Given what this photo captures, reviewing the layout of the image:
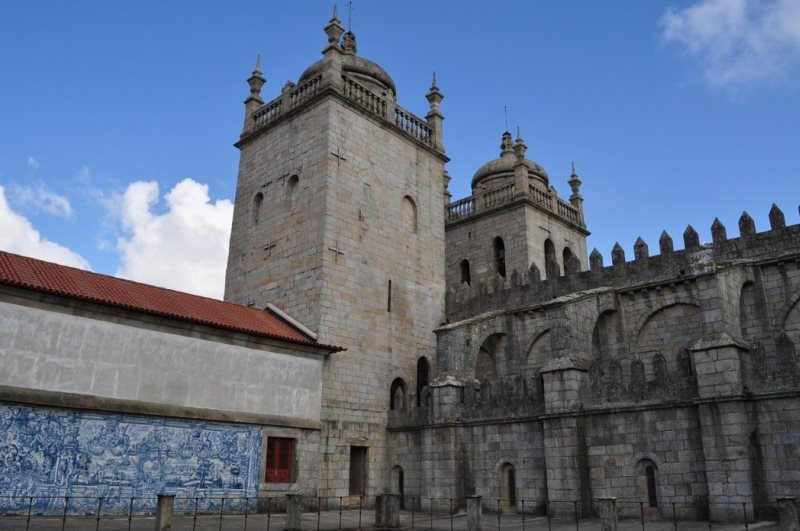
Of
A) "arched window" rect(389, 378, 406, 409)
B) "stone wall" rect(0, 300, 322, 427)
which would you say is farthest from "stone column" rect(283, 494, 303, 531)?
"arched window" rect(389, 378, 406, 409)

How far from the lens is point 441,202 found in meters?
29.4

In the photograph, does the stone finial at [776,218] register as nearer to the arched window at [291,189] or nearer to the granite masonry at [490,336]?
the granite masonry at [490,336]

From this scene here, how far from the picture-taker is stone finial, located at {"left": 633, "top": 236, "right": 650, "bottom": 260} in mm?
22953

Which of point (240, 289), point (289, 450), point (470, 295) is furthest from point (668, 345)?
point (240, 289)

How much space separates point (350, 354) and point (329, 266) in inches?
127

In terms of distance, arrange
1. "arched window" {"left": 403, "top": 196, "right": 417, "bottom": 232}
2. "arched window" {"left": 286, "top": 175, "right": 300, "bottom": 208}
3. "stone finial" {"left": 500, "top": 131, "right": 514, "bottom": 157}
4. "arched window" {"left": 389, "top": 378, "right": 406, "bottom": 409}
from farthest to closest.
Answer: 1. "stone finial" {"left": 500, "top": 131, "right": 514, "bottom": 157}
2. "arched window" {"left": 403, "top": 196, "right": 417, "bottom": 232}
3. "arched window" {"left": 286, "top": 175, "right": 300, "bottom": 208}
4. "arched window" {"left": 389, "top": 378, "right": 406, "bottom": 409}

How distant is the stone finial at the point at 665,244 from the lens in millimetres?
22375

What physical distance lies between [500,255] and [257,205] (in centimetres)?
1355

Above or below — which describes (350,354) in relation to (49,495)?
above

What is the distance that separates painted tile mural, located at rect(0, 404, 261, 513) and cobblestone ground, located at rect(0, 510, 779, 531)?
55cm

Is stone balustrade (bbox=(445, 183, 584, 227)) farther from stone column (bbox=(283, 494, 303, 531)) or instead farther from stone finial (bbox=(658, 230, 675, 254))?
stone column (bbox=(283, 494, 303, 531))

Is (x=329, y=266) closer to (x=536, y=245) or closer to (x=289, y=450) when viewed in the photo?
(x=289, y=450)

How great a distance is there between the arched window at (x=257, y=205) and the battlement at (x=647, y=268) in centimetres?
884

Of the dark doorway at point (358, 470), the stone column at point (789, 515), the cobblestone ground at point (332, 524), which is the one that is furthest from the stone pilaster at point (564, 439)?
the dark doorway at point (358, 470)
